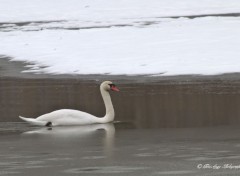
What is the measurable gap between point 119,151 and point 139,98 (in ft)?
17.5

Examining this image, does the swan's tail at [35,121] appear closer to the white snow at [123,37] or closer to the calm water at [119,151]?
the calm water at [119,151]

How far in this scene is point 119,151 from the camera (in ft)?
30.1

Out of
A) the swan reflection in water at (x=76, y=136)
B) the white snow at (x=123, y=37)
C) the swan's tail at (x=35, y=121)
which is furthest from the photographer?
the white snow at (x=123, y=37)

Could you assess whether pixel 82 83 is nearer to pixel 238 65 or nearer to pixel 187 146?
pixel 238 65

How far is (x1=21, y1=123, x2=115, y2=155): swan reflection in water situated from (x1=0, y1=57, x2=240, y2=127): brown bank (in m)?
0.59

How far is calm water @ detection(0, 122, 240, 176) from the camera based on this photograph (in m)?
7.89

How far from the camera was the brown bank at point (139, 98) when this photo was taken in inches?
484

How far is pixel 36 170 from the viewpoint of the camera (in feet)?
26.2

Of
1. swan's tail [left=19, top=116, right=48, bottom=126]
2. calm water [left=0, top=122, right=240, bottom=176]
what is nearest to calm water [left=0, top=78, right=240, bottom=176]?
calm water [left=0, top=122, right=240, bottom=176]

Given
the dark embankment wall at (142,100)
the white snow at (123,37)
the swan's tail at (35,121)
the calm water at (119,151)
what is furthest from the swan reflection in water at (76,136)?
the white snow at (123,37)

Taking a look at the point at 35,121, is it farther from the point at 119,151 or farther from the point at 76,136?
the point at 119,151

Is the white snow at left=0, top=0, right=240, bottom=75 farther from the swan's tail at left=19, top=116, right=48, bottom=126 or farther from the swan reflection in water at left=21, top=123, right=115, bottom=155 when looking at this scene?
the swan reflection in water at left=21, top=123, right=115, bottom=155

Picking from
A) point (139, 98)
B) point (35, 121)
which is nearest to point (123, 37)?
point (139, 98)

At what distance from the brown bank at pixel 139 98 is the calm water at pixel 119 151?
0.82 metres
